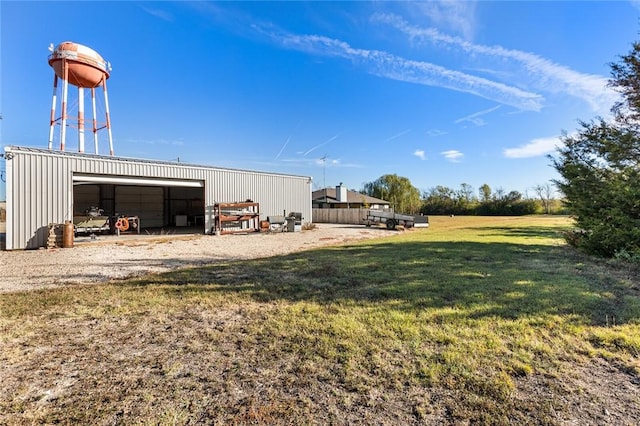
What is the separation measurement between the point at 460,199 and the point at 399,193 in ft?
45.4

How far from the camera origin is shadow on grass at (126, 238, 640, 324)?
3984 millimetres

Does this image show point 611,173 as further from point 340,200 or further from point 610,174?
point 340,200

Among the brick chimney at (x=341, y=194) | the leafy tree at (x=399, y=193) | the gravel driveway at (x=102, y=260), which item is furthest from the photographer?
the leafy tree at (x=399, y=193)

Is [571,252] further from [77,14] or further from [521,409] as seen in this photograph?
[77,14]

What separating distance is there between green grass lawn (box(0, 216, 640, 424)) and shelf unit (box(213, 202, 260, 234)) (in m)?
9.67

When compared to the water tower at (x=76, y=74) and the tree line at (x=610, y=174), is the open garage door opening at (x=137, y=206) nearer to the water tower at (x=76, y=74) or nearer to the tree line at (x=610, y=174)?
the water tower at (x=76, y=74)

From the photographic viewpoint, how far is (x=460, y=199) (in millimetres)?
46969

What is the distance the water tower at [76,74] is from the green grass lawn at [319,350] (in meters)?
17.6

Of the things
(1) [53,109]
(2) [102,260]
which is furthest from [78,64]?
(2) [102,260]

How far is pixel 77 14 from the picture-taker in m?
10.6

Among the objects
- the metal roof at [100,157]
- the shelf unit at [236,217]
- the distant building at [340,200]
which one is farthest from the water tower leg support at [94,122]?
the distant building at [340,200]

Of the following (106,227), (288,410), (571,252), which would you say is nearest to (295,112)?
(106,227)

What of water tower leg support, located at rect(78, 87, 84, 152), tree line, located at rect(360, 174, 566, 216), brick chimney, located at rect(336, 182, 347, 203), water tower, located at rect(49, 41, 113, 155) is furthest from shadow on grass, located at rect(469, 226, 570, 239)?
water tower, located at rect(49, 41, 113, 155)

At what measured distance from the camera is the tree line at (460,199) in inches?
1566
